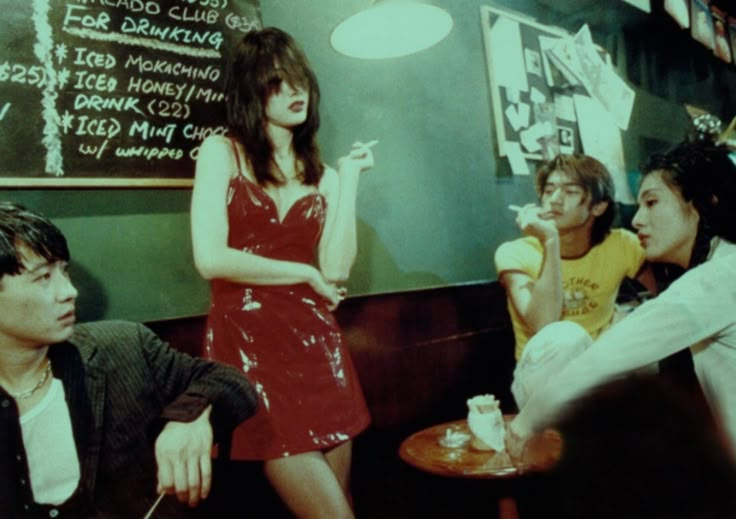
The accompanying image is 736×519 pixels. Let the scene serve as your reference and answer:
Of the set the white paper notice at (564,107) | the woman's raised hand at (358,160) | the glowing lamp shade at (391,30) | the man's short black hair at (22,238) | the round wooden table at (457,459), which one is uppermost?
the glowing lamp shade at (391,30)

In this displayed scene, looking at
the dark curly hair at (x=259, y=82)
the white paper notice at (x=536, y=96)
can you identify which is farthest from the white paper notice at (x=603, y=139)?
the dark curly hair at (x=259, y=82)

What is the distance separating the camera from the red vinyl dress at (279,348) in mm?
1899

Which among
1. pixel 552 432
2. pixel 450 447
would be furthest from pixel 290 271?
pixel 552 432

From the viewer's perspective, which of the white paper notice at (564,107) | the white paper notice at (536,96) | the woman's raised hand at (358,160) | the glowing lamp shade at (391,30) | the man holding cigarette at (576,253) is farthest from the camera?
the white paper notice at (564,107)

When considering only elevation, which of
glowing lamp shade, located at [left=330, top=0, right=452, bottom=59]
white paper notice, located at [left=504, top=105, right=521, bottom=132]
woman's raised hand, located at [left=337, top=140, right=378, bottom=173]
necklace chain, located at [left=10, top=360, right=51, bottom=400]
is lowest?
necklace chain, located at [left=10, top=360, right=51, bottom=400]

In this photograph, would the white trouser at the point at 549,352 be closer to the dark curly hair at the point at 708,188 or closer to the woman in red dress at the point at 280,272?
the dark curly hair at the point at 708,188

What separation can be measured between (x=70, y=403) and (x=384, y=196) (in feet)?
6.78

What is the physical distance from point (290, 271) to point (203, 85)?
1.05m

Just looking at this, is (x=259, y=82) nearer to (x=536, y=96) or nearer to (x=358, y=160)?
(x=358, y=160)

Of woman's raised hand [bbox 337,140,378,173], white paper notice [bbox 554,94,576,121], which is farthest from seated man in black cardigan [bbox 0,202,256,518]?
white paper notice [bbox 554,94,576,121]

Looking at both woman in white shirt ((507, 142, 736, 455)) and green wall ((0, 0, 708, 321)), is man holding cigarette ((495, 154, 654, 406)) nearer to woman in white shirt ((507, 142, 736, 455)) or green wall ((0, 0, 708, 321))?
green wall ((0, 0, 708, 321))

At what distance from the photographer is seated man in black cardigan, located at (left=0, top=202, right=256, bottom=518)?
4.65 ft

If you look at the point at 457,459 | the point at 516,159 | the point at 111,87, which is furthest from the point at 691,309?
the point at 516,159

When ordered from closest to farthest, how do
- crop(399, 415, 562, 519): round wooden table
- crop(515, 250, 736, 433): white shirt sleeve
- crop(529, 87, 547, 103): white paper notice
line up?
crop(515, 250, 736, 433): white shirt sleeve, crop(399, 415, 562, 519): round wooden table, crop(529, 87, 547, 103): white paper notice
